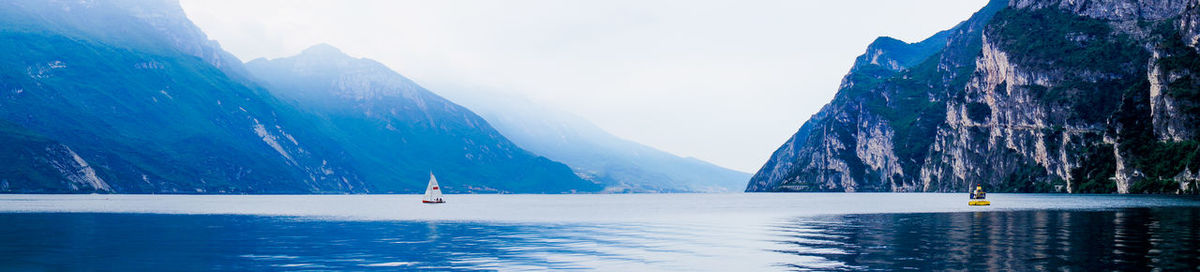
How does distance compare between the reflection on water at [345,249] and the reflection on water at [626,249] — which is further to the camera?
the reflection on water at [345,249]

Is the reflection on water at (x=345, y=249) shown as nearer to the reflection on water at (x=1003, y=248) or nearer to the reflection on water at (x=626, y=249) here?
the reflection on water at (x=626, y=249)

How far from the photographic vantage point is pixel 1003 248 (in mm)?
48000

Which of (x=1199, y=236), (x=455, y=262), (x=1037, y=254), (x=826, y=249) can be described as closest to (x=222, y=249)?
(x=455, y=262)

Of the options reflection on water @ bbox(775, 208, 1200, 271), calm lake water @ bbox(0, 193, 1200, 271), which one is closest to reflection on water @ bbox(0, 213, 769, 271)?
calm lake water @ bbox(0, 193, 1200, 271)

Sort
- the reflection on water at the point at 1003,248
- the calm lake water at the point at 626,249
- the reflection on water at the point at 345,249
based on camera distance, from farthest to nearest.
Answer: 1. the reflection on water at the point at 345,249
2. the calm lake water at the point at 626,249
3. the reflection on water at the point at 1003,248

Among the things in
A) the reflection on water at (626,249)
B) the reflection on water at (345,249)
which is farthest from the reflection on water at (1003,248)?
the reflection on water at (345,249)

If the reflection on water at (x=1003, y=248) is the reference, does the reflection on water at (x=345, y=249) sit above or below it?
below

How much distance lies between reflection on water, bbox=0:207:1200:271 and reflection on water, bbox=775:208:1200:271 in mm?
71

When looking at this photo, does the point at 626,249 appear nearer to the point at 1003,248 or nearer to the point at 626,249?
the point at 626,249

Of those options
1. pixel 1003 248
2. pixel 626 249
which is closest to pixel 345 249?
pixel 626 249

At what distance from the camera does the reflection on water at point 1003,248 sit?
38.0 meters

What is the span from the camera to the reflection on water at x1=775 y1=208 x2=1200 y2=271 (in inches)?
1495

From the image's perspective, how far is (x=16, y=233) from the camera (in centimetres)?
6738

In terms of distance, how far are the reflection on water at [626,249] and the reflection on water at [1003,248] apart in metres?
0.07
